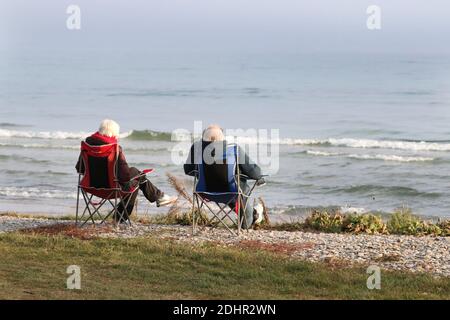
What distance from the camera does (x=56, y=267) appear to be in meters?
8.57

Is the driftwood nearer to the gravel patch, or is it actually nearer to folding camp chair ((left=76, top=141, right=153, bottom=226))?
the gravel patch

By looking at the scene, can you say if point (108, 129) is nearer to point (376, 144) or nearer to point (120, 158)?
point (120, 158)

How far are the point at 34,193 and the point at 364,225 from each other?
10404 mm

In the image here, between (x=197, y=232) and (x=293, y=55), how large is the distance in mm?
92299

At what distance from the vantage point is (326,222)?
11.4 metres

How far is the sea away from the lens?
68.8 feet

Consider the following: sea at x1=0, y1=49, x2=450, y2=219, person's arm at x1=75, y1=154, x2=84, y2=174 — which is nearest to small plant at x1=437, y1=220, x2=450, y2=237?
sea at x1=0, y1=49, x2=450, y2=219

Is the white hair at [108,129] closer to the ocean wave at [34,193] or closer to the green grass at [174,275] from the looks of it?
the green grass at [174,275]

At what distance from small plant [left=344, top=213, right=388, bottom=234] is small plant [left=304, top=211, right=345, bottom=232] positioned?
9cm

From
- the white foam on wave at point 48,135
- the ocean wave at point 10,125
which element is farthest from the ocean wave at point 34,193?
the ocean wave at point 10,125

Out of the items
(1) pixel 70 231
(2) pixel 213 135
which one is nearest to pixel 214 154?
(2) pixel 213 135

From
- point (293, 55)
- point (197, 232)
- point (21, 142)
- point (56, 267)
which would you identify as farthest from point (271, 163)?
point (293, 55)
